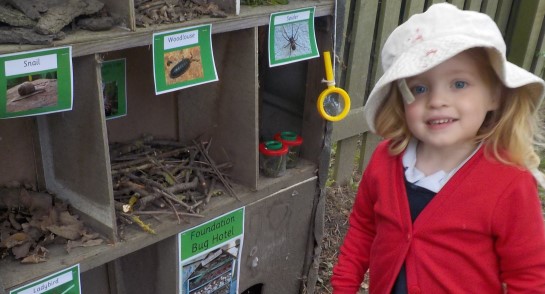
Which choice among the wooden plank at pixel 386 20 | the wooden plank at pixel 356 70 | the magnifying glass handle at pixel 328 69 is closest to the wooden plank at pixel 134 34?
the magnifying glass handle at pixel 328 69

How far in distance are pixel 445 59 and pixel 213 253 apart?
1.08 meters

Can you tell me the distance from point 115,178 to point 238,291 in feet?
2.17

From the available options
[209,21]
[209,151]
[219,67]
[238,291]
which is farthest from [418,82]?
[238,291]

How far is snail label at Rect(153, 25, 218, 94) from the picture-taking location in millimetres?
1588

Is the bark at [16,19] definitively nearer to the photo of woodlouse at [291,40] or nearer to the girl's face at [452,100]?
the photo of woodlouse at [291,40]

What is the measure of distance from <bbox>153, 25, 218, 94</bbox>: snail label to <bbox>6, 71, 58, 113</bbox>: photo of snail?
30cm

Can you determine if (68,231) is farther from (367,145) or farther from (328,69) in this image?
(367,145)

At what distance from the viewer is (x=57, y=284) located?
156 cm

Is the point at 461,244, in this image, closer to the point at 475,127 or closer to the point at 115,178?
the point at 475,127

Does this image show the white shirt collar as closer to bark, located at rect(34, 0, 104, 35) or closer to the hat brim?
the hat brim

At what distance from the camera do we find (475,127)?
1448mm

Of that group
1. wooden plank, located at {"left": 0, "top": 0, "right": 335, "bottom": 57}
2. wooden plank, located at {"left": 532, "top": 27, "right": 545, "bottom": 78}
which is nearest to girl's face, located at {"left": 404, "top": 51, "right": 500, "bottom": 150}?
wooden plank, located at {"left": 0, "top": 0, "right": 335, "bottom": 57}

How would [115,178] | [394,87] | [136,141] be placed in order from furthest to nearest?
1. [136,141]
2. [115,178]
3. [394,87]

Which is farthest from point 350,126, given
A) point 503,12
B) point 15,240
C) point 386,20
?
point 15,240
